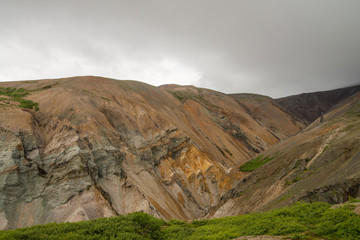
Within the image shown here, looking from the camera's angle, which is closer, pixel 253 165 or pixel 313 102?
pixel 253 165

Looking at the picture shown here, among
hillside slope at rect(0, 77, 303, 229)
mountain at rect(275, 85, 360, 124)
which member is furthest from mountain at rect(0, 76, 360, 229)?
mountain at rect(275, 85, 360, 124)

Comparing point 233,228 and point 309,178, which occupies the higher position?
point 233,228

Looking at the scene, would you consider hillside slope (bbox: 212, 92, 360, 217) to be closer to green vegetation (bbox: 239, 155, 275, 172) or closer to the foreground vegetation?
the foreground vegetation

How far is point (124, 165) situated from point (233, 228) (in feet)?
91.7

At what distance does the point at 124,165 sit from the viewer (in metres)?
37.8

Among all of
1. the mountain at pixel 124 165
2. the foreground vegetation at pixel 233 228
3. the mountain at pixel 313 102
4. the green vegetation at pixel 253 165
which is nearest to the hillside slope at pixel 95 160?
the mountain at pixel 124 165

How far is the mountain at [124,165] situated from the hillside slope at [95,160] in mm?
129

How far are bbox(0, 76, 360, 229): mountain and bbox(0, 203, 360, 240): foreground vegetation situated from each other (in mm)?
6934

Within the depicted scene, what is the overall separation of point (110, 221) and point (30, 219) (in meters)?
18.9

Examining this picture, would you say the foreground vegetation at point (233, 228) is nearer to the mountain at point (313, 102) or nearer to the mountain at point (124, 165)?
the mountain at point (124, 165)

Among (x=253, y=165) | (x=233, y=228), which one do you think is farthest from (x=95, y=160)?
(x=253, y=165)

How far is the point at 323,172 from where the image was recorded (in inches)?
892

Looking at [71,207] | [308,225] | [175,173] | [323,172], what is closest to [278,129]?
[175,173]

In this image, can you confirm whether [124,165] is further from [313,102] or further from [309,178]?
[313,102]
